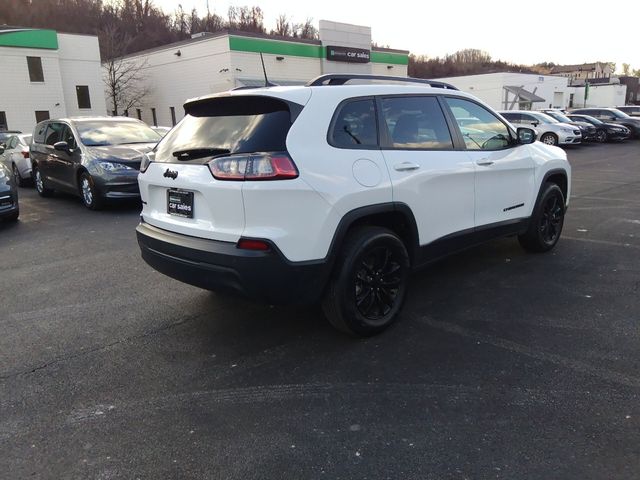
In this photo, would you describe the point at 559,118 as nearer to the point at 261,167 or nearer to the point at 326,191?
the point at 326,191

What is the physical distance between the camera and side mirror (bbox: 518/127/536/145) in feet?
17.7

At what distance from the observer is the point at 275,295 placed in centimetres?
337

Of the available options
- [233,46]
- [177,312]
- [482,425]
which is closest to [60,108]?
[233,46]

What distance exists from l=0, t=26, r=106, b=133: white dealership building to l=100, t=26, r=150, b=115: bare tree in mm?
3312

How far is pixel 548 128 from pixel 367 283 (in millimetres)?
21415

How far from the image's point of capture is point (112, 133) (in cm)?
994

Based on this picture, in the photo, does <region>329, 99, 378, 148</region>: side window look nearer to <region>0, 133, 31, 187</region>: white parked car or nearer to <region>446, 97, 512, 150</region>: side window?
<region>446, 97, 512, 150</region>: side window

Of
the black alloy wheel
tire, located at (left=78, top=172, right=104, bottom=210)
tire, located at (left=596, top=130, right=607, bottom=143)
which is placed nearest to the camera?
the black alloy wheel

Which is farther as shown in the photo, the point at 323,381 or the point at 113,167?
the point at 113,167


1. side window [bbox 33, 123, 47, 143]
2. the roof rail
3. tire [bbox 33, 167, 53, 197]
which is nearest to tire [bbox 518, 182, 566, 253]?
the roof rail

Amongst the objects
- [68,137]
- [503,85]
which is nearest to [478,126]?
[68,137]

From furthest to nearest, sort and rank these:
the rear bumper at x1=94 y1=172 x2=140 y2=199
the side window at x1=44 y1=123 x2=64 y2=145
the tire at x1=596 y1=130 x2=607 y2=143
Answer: the tire at x1=596 y1=130 x2=607 y2=143 < the side window at x1=44 y1=123 x2=64 y2=145 < the rear bumper at x1=94 y1=172 x2=140 y2=199

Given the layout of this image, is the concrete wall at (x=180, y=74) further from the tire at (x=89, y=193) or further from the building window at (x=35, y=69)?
the tire at (x=89, y=193)

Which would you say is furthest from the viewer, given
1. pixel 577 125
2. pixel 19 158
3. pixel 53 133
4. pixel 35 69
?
pixel 35 69
